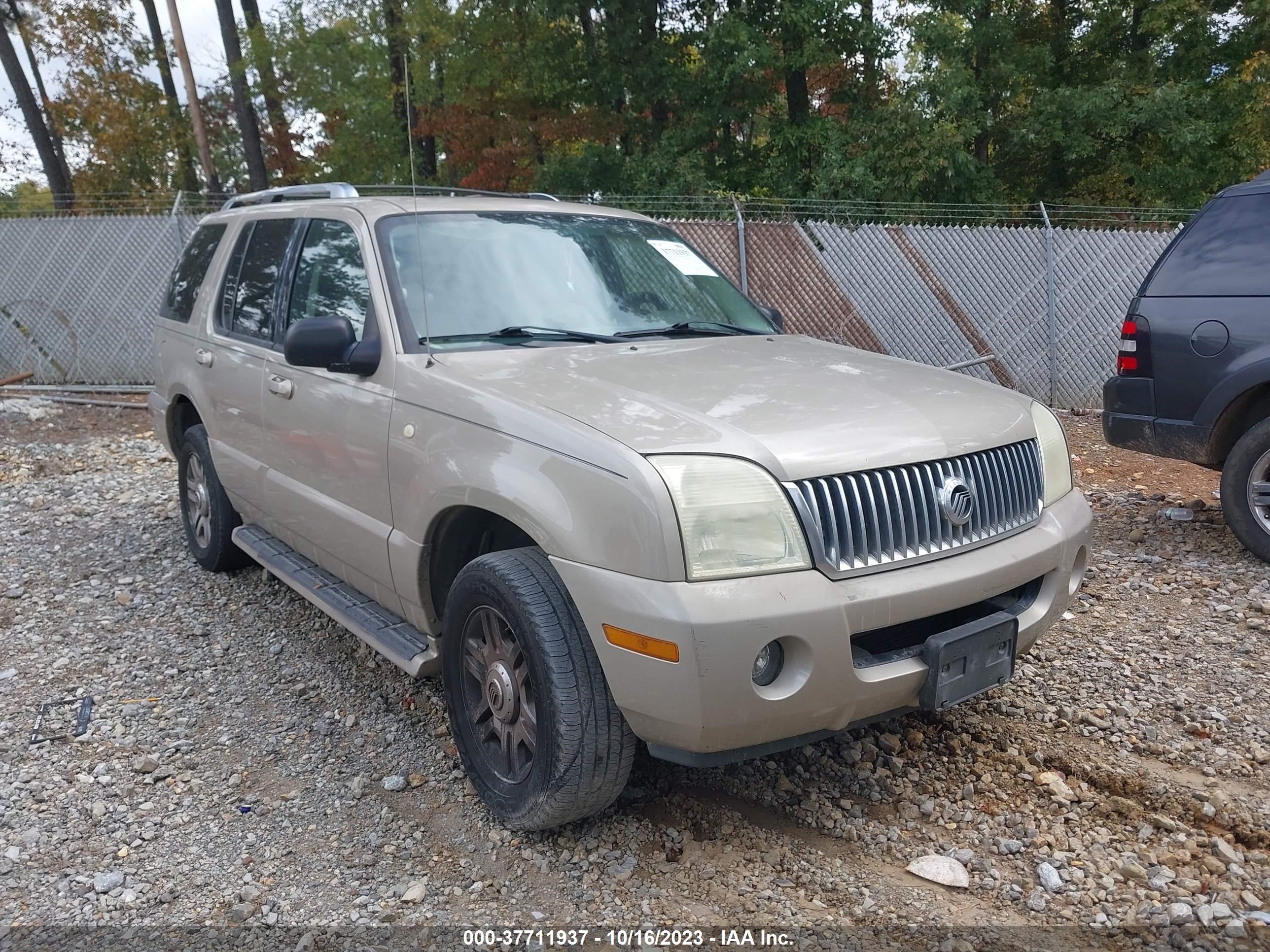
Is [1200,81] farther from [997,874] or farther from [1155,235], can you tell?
[997,874]

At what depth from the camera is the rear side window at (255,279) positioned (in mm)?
4461

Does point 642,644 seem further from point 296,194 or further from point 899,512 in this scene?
point 296,194

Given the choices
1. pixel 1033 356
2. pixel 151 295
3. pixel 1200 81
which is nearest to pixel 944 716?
pixel 1033 356

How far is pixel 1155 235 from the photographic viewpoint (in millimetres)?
10914

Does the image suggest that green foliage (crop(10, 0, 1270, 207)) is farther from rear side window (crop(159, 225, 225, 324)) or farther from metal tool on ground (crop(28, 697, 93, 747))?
metal tool on ground (crop(28, 697, 93, 747))

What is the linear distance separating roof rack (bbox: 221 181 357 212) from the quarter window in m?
0.24

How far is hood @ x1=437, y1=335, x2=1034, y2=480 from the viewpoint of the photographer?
265cm

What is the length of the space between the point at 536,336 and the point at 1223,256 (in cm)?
382

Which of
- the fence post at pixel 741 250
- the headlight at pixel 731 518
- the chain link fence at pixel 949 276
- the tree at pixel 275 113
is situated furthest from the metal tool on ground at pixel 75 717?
the tree at pixel 275 113

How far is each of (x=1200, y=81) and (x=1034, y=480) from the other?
60.1ft

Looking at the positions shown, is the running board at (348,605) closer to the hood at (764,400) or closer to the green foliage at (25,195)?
the hood at (764,400)

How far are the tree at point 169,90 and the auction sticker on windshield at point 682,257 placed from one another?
26755 millimetres

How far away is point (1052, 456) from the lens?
11.0 feet

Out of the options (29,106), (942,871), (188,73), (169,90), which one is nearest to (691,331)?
(942,871)
